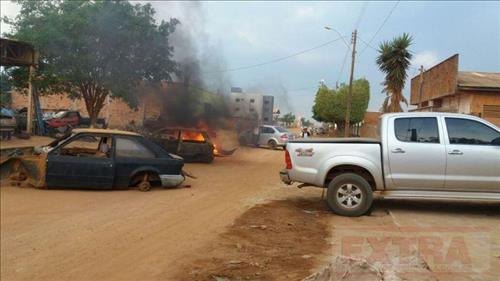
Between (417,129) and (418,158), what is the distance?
510 mm

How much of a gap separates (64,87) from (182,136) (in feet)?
26.7

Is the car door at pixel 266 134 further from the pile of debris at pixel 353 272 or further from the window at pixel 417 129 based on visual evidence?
the pile of debris at pixel 353 272

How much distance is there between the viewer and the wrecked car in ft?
36.9

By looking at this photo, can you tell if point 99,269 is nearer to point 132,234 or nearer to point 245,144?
point 132,234

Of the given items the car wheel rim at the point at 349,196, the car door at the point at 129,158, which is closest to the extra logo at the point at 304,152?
the car wheel rim at the point at 349,196

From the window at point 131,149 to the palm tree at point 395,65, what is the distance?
61.3 ft

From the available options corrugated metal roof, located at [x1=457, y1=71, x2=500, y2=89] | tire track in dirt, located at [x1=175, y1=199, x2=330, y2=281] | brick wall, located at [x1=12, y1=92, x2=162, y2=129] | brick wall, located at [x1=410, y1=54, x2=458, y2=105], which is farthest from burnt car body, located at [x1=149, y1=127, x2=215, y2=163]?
tire track in dirt, located at [x1=175, y1=199, x2=330, y2=281]

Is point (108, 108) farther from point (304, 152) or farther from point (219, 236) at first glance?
point (219, 236)

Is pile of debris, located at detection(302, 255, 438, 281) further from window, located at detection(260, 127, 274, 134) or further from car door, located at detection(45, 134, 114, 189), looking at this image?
window, located at detection(260, 127, 274, 134)

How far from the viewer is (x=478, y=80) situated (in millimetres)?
18531

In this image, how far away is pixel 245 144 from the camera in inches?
1124

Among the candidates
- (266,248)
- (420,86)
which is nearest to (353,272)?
(266,248)

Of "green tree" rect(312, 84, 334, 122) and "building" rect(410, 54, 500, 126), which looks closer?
"building" rect(410, 54, 500, 126)

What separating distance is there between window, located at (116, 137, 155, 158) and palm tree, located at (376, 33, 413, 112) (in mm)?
18673
